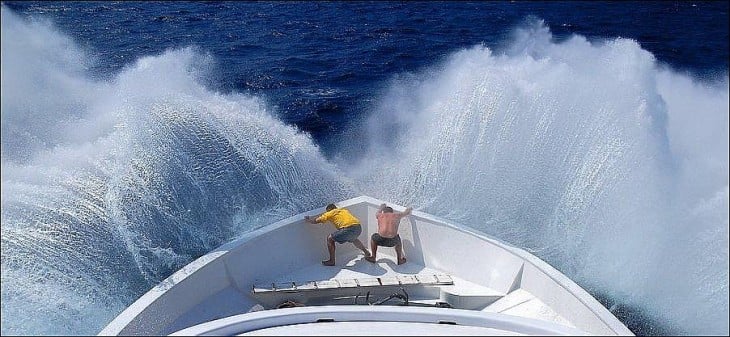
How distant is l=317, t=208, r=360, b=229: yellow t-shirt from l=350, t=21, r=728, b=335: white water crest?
2.54 meters

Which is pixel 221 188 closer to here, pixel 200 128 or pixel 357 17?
pixel 200 128

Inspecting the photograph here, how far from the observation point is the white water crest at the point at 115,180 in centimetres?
1104

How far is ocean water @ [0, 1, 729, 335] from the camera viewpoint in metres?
11.3

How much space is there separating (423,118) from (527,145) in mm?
4552

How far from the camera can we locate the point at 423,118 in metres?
18.9

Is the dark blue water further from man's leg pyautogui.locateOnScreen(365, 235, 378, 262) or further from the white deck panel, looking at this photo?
the white deck panel

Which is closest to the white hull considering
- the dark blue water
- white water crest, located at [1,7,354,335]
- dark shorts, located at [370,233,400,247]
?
dark shorts, located at [370,233,400,247]

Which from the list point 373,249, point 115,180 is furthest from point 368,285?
point 115,180

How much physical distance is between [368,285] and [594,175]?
176 inches

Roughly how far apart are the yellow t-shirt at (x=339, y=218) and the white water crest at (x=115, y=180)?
6.64 feet

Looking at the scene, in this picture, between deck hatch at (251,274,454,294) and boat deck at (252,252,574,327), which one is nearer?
boat deck at (252,252,574,327)

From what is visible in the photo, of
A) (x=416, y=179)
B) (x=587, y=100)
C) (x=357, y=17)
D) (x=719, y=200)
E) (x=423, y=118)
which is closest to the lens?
(x=719, y=200)

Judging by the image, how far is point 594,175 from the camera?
43.4 feet

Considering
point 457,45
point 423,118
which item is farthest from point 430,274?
point 457,45
